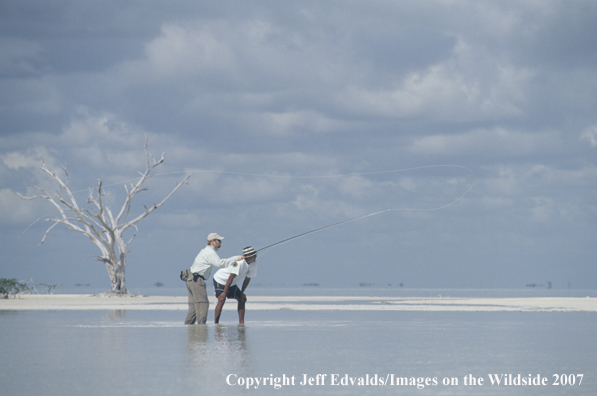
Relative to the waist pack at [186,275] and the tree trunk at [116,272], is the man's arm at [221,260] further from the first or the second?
the tree trunk at [116,272]

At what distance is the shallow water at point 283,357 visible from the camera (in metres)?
7.84

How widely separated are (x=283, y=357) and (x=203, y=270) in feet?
17.8

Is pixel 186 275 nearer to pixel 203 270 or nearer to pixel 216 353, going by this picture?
pixel 203 270

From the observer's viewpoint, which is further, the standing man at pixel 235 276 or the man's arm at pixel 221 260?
the standing man at pixel 235 276

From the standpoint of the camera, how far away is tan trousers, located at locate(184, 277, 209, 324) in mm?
15445

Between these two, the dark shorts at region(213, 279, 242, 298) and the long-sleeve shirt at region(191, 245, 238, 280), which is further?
the dark shorts at region(213, 279, 242, 298)

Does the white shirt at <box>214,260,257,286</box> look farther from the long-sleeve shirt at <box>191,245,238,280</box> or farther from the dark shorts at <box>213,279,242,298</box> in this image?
the long-sleeve shirt at <box>191,245,238,280</box>
